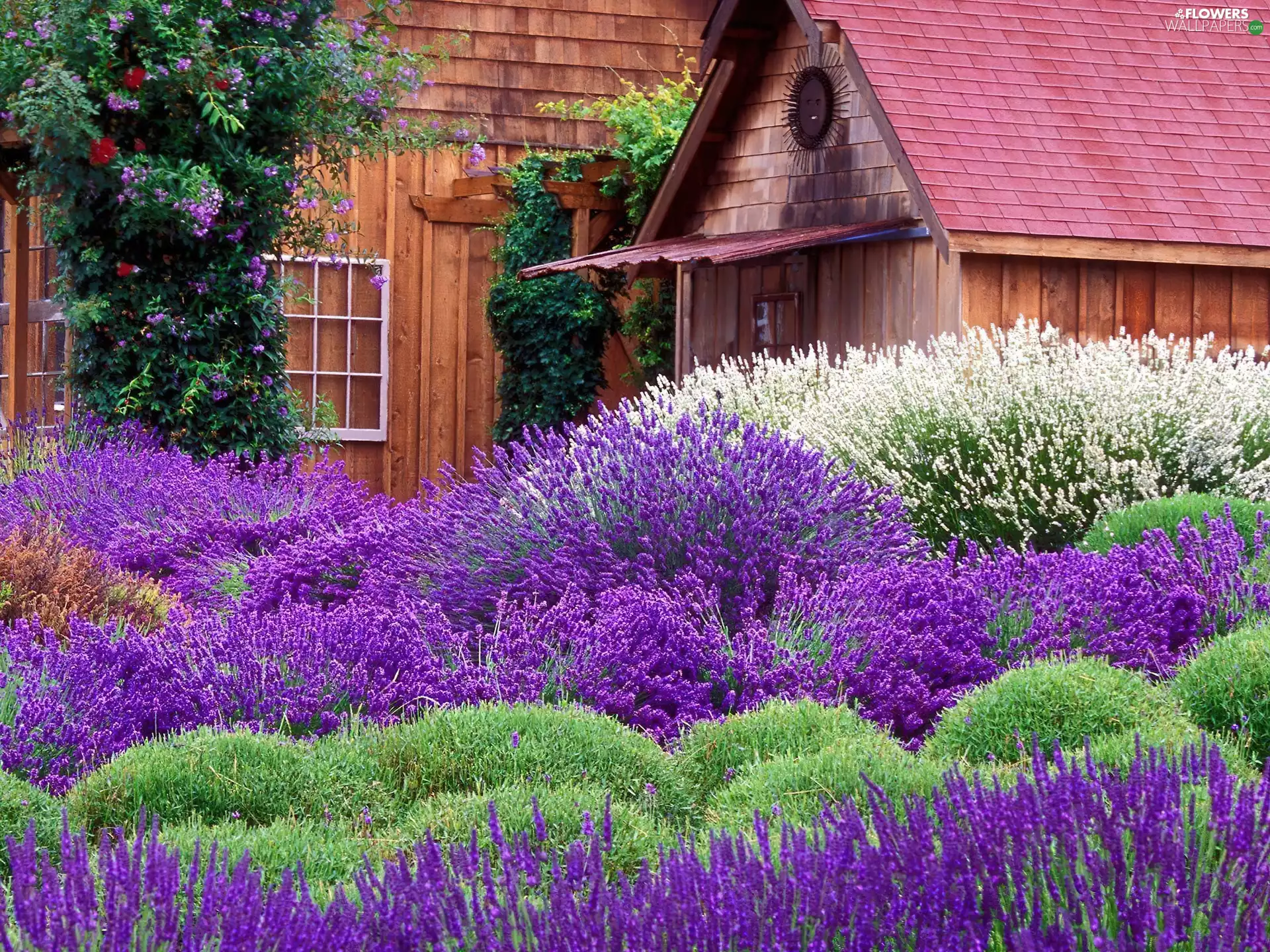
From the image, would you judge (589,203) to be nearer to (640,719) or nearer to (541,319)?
(541,319)

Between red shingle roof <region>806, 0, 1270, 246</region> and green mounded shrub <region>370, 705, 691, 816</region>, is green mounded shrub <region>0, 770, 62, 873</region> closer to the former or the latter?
green mounded shrub <region>370, 705, 691, 816</region>

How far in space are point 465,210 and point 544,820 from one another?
12.0 metres

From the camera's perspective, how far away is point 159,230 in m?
11.0

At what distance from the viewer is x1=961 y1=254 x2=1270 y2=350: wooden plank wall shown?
1072cm

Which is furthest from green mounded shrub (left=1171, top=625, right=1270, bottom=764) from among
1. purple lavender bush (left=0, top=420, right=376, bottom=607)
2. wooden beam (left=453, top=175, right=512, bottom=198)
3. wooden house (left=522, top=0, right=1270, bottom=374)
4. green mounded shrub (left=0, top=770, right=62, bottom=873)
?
wooden beam (left=453, top=175, right=512, bottom=198)

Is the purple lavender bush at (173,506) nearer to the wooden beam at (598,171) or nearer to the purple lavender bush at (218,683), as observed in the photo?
the purple lavender bush at (218,683)

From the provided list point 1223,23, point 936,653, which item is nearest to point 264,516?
point 936,653

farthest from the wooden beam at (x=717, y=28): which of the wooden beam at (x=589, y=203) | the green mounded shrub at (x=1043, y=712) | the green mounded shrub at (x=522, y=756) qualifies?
the green mounded shrub at (x=522, y=756)

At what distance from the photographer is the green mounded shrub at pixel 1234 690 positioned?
15.1 feet

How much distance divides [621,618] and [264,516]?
4047 mm

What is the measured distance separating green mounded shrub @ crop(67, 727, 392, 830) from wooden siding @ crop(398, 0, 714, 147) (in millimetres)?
11862

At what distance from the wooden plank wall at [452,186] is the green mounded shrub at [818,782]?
10.9 metres

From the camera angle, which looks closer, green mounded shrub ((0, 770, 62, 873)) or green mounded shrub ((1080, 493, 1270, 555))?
green mounded shrub ((0, 770, 62, 873))

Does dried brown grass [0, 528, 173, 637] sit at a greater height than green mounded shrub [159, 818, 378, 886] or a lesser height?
greater
